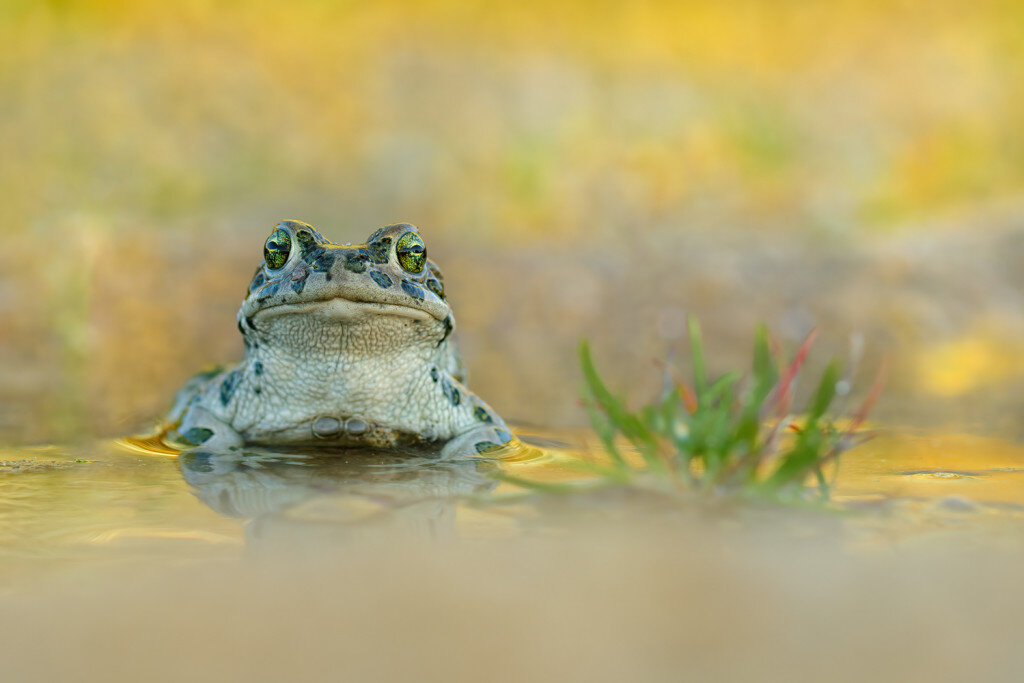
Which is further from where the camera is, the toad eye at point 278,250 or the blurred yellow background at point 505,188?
the blurred yellow background at point 505,188

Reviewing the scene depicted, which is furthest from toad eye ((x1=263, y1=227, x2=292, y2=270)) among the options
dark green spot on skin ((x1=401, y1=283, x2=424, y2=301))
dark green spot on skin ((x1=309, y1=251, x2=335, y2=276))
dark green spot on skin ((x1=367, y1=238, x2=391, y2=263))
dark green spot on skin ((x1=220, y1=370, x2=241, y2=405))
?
dark green spot on skin ((x1=220, y1=370, x2=241, y2=405))

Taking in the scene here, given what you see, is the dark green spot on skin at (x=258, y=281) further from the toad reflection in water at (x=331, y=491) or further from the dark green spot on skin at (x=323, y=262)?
the toad reflection in water at (x=331, y=491)

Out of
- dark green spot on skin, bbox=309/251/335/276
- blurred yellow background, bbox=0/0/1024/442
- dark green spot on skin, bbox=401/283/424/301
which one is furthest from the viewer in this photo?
blurred yellow background, bbox=0/0/1024/442

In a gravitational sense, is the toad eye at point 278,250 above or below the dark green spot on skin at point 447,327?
above

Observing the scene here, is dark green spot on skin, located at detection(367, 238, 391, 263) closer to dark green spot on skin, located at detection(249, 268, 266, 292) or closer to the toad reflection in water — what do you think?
dark green spot on skin, located at detection(249, 268, 266, 292)

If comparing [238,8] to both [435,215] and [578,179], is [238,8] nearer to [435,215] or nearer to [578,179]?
[435,215]

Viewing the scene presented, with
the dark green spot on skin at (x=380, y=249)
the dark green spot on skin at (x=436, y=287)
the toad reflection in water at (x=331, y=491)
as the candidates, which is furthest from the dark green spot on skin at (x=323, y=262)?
the toad reflection in water at (x=331, y=491)

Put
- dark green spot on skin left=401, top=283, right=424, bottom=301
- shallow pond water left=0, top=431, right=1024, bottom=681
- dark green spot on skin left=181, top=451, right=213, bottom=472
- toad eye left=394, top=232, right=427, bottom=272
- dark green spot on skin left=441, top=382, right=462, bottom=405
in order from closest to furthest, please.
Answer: shallow pond water left=0, top=431, right=1024, bottom=681
dark green spot on skin left=181, top=451, right=213, bottom=472
dark green spot on skin left=401, top=283, right=424, bottom=301
toad eye left=394, top=232, right=427, bottom=272
dark green spot on skin left=441, top=382, right=462, bottom=405

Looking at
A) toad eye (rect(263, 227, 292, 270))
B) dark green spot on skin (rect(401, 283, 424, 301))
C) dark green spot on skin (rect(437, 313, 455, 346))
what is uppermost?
toad eye (rect(263, 227, 292, 270))
